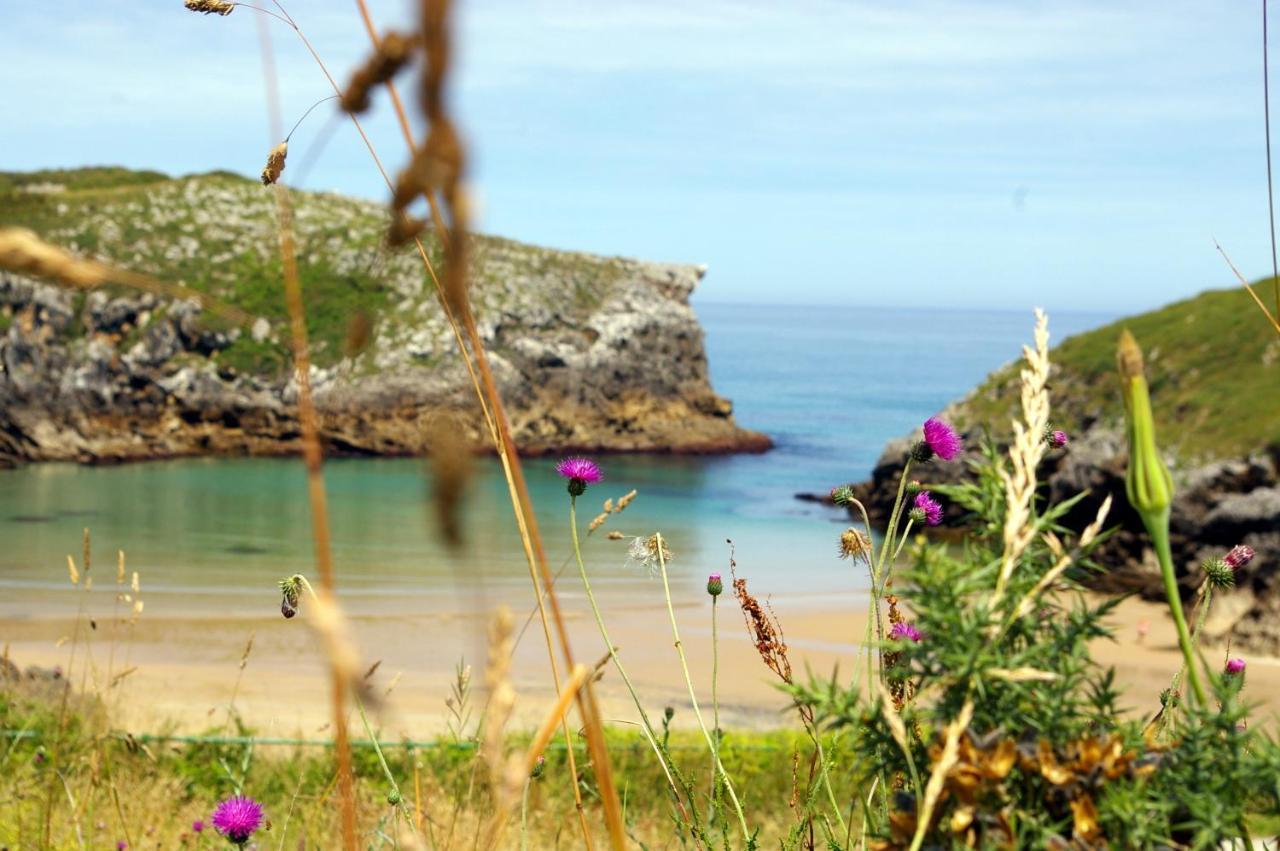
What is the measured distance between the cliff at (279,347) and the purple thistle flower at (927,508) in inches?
1314

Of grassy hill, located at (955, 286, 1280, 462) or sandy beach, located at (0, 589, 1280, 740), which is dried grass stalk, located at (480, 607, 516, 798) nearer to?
sandy beach, located at (0, 589, 1280, 740)

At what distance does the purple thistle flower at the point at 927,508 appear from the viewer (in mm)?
2225

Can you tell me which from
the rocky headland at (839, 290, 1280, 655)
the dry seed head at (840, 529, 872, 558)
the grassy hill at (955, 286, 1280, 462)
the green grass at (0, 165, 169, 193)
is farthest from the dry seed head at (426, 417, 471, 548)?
the green grass at (0, 165, 169, 193)

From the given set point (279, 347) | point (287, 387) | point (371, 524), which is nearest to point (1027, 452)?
point (371, 524)

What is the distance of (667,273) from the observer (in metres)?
55.5

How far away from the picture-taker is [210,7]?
1226 millimetres

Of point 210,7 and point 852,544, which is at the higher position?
point 210,7

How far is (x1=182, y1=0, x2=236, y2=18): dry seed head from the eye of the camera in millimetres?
1207

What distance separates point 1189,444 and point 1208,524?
4320 millimetres

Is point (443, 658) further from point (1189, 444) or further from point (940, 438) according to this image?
point (1189, 444)

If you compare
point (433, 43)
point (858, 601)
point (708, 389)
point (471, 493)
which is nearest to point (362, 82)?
point (433, 43)

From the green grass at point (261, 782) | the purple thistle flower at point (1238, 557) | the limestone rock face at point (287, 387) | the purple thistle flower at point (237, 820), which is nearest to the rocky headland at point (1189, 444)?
the green grass at point (261, 782)

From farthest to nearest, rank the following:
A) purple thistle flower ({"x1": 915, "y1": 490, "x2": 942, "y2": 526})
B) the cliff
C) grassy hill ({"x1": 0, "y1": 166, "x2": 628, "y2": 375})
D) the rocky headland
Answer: grassy hill ({"x1": 0, "y1": 166, "x2": 628, "y2": 375})
the cliff
the rocky headland
purple thistle flower ({"x1": 915, "y1": 490, "x2": 942, "y2": 526})

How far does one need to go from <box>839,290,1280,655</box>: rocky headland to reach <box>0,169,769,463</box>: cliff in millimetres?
14249
